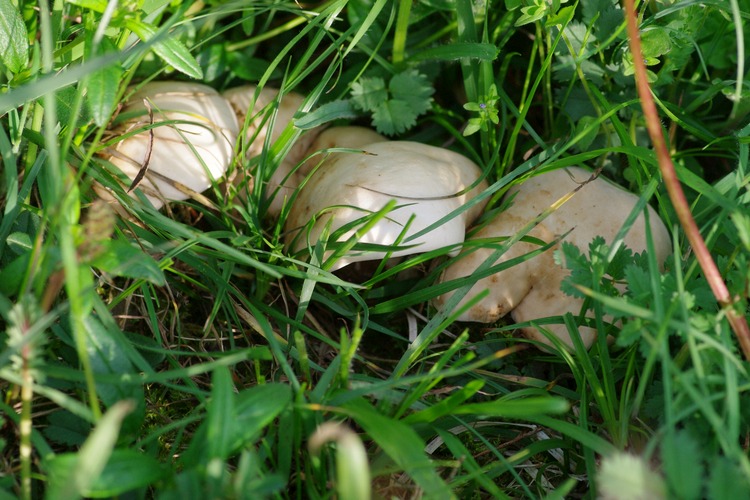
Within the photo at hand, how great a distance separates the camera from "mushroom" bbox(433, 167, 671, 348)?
194 cm

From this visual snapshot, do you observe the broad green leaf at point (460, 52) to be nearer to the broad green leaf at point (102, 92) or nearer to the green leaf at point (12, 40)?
the broad green leaf at point (102, 92)

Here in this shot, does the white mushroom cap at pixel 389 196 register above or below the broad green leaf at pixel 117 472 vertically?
above

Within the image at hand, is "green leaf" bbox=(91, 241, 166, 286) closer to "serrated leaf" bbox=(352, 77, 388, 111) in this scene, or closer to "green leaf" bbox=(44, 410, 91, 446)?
"green leaf" bbox=(44, 410, 91, 446)

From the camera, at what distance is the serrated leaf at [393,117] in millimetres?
2146

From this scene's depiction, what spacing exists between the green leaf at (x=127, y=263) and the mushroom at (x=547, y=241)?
91 centimetres

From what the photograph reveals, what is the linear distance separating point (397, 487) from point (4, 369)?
34.2 inches

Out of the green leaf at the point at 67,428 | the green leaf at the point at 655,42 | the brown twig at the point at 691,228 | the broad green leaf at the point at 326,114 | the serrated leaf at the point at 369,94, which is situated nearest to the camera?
the brown twig at the point at 691,228

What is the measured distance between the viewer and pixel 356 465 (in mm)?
1024

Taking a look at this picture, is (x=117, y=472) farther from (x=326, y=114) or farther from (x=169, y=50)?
(x=326, y=114)

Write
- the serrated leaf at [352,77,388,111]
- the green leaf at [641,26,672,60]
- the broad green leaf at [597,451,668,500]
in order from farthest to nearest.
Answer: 1. the serrated leaf at [352,77,388,111]
2. the green leaf at [641,26,672,60]
3. the broad green leaf at [597,451,668,500]

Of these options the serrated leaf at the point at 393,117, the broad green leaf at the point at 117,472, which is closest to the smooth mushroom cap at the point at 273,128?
the serrated leaf at the point at 393,117

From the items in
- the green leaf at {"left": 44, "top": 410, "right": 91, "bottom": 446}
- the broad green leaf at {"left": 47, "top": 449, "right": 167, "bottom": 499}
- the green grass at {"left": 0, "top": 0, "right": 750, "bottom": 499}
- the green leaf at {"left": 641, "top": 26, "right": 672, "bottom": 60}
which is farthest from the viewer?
the green leaf at {"left": 641, "top": 26, "right": 672, "bottom": 60}

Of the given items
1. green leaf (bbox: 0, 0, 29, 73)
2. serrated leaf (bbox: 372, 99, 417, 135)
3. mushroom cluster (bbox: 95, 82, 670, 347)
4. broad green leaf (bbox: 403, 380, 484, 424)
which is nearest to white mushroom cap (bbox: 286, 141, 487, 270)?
mushroom cluster (bbox: 95, 82, 670, 347)

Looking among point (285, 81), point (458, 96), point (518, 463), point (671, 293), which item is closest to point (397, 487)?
point (518, 463)
